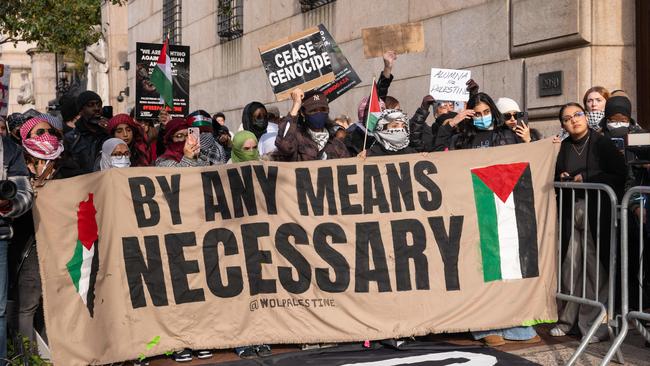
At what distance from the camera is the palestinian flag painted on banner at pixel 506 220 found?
7.09 m

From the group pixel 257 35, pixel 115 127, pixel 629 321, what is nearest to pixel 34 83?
pixel 257 35

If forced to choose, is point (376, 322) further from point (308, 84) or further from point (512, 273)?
point (308, 84)

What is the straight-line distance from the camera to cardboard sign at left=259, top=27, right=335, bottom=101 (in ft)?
27.6

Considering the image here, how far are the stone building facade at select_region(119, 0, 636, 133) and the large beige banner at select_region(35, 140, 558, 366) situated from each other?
10.7ft

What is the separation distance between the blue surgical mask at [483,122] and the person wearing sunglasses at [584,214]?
737 mm

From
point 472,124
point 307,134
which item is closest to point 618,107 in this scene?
point 472,124

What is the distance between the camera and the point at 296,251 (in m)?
6.92

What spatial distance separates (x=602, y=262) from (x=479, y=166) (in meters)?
1.17

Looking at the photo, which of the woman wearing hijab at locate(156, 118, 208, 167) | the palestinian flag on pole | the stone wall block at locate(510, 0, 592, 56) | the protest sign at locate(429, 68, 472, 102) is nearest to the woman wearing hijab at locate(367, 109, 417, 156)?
the woman wearing hijab at locate(156, 118, 208, 167)

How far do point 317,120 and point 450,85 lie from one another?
119 inches

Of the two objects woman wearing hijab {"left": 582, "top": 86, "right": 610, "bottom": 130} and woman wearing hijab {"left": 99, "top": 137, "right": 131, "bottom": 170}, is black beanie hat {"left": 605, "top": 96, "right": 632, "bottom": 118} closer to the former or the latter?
woman wearing hijab {"left": 582, "top": 86, "right": 610, "bottom": 130}

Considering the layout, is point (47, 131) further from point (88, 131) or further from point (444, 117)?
point (444, 117)

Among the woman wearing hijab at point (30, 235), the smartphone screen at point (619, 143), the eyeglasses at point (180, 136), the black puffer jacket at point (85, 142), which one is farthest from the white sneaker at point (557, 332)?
the black puffer jacket at point (85, 142)

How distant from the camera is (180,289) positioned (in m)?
6.78
